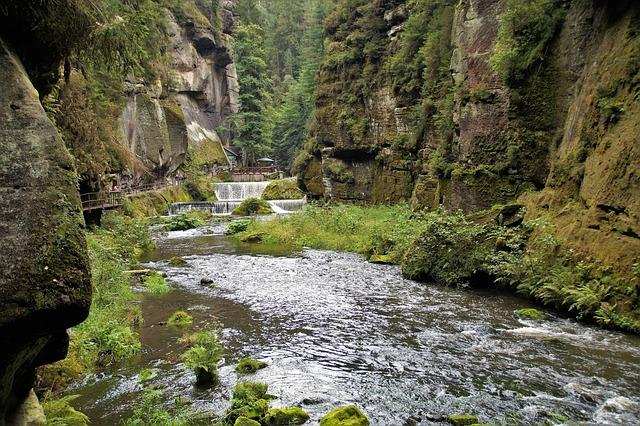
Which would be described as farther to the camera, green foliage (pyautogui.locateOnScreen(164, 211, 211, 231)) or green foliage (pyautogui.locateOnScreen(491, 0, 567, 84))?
green foliage (pyautogui.locateOnScreen(164, 211, 211, 231))

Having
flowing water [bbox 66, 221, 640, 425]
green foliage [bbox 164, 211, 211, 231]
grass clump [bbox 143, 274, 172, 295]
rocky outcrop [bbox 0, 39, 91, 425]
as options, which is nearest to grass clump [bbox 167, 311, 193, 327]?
flowing water [bbox 66, 221, 640, 425]

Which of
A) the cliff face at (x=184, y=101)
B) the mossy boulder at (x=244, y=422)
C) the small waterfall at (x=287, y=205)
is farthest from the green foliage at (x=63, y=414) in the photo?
the small waterfall at (x=287, y=205)

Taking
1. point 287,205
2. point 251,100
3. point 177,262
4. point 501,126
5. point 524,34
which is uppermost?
point 251,100

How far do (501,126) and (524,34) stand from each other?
3.63 meters

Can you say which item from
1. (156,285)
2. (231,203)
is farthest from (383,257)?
(231,203)

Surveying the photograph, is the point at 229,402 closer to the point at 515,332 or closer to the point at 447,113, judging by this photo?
the point at 515,332

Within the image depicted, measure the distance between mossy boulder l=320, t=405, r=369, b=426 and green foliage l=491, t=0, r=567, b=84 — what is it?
16607mm

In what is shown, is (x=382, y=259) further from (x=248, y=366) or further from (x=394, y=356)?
(x=248, y=366)

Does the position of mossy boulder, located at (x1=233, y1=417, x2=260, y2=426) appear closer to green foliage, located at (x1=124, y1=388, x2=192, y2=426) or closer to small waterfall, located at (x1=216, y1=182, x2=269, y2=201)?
green foliage, located at (x1=124, y1=388, x2=192, y2=426)

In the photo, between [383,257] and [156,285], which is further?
[383,257]

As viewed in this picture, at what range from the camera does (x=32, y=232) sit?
3.53m

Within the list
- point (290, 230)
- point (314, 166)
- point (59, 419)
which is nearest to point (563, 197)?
point (59, 419)

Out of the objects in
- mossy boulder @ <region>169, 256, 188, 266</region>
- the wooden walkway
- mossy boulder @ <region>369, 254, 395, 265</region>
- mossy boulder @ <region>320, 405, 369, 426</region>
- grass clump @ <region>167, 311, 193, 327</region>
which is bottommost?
mossy boulder @ <region>369, 254, 395, 265</region>

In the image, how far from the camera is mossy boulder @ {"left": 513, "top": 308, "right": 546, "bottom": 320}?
39.4 ft
